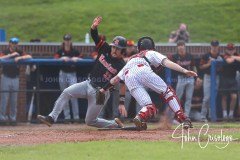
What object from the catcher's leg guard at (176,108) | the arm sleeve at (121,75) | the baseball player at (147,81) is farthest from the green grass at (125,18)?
the catcher's leg guard at (176,108)

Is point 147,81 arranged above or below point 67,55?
below

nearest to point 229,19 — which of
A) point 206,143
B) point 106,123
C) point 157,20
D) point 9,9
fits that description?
point 157,20

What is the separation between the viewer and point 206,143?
1235 cm

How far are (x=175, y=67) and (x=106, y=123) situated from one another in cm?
270

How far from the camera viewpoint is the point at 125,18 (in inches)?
1072

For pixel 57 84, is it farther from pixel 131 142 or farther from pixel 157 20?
pixel 157 20

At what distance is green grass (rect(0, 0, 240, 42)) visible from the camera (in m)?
26.1

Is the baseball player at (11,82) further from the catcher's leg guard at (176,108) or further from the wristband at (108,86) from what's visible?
the catcher's leg guard at (176,108)

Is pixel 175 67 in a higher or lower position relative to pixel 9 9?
lower

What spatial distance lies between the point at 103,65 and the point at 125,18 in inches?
483

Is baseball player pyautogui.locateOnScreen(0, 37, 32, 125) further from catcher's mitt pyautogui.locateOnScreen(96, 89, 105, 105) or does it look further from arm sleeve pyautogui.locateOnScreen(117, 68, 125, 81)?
arm sleeve pyautogui.locateOnScreen(117, 68, 125, 81)

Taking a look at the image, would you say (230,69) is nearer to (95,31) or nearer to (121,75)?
(95,31)

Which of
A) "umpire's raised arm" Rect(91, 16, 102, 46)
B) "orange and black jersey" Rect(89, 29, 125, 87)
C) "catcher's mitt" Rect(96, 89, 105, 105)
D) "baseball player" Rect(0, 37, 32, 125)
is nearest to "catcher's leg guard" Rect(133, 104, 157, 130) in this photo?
"catcher's mitt" Rect(96, 89, 105, 105)

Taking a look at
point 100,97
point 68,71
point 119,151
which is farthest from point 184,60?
point 119,151
